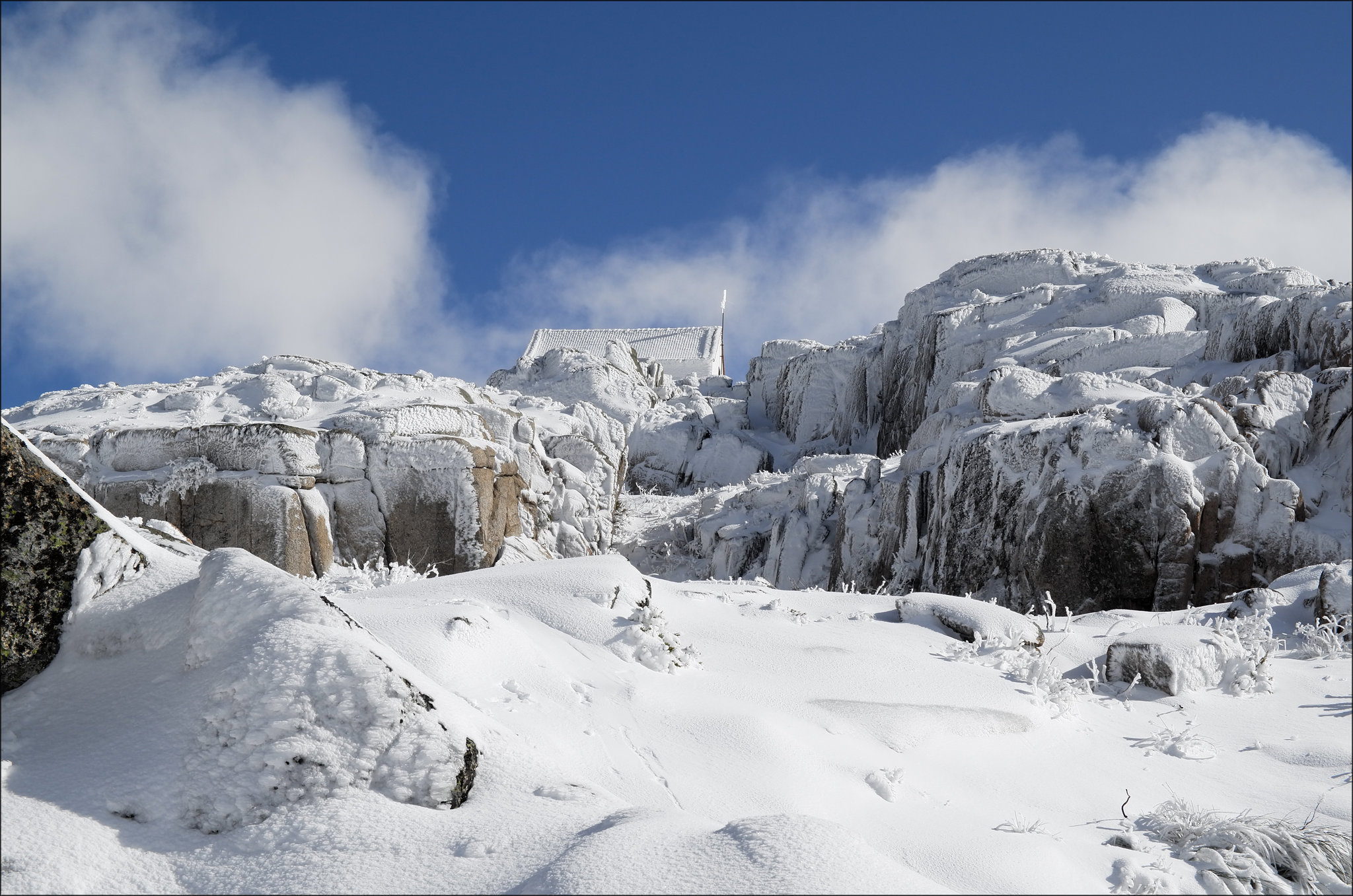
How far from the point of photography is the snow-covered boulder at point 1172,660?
562cm

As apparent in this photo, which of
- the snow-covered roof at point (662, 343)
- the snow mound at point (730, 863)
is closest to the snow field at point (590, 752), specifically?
the snow mound at point (730, 863)

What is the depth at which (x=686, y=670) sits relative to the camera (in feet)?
16.2

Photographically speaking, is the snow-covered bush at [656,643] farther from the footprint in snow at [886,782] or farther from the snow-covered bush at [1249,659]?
the snow-covered bush at [1249,659]

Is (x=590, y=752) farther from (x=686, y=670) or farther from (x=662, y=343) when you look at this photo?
(x=662, y=343)

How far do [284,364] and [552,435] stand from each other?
537 centimetres

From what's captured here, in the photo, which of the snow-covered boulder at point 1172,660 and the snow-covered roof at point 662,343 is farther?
the snow-covered roof at point 662,343

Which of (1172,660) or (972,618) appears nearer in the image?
(1172,660)

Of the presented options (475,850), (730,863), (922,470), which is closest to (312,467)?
(922,470)

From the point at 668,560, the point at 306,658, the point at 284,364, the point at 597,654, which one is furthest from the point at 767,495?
the point at 306,658

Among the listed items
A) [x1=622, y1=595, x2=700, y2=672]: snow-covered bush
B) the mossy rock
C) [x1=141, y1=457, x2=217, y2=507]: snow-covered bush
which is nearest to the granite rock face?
[x1=141, y1=457, x2=217, y2=507]: snow-covered bush

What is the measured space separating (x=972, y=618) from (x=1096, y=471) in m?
4.92

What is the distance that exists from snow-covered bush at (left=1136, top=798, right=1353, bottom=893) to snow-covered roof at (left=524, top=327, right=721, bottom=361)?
3590 cm

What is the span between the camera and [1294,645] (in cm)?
659

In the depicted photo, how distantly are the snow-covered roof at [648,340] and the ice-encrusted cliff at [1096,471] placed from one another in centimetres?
1801
